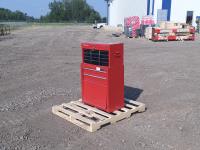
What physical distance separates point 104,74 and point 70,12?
363 ft

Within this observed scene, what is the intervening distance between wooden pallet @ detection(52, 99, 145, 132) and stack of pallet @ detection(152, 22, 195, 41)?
18651 millimetres

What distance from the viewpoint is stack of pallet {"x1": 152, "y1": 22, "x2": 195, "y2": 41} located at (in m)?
23.4

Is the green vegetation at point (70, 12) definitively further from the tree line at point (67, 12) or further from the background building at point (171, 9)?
the background building at point (171, 9)

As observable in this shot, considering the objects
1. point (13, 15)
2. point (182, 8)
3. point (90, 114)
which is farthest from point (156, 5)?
point (13, 15)

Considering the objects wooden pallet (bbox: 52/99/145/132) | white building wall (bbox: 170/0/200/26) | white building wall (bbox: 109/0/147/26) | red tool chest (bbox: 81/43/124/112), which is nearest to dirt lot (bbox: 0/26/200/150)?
wooden pallet (bbox: 52/99/145/132)

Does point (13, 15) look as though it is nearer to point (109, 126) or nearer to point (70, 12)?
point (70, 12)

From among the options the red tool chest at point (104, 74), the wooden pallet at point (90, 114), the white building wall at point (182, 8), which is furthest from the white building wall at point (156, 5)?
the red tool chest at point (104, 74)

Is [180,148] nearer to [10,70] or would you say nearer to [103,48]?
[103,48]

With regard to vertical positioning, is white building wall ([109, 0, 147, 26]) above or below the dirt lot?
above

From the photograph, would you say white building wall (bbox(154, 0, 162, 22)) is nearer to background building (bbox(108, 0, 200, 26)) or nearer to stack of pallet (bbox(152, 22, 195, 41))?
background building (bbox(108, 0, 200, 26))

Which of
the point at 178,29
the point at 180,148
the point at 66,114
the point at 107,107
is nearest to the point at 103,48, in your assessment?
the point at 107,107

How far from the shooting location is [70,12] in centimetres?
11181

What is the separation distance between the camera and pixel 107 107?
A: 5.12 metres

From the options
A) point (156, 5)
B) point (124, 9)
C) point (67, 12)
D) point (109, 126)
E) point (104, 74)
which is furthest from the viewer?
point (67, 12)
